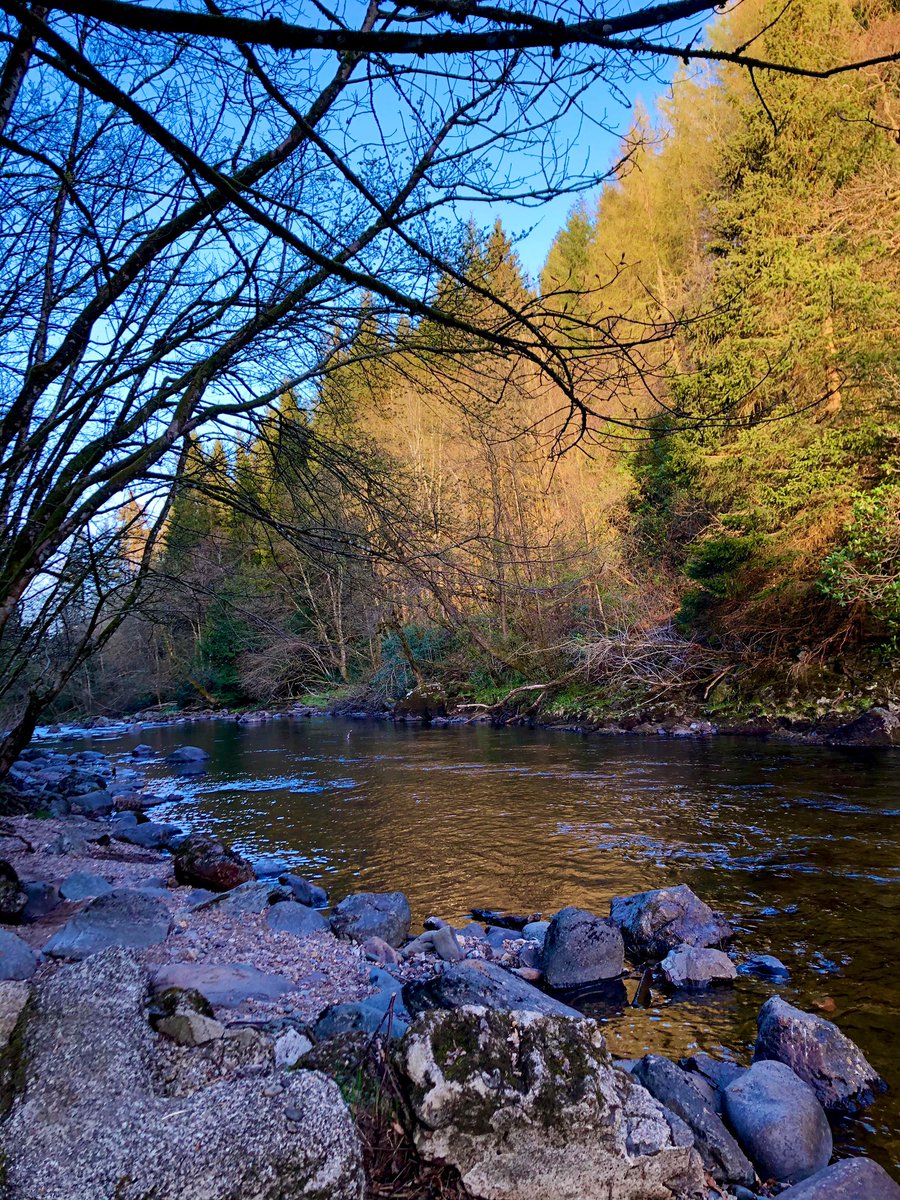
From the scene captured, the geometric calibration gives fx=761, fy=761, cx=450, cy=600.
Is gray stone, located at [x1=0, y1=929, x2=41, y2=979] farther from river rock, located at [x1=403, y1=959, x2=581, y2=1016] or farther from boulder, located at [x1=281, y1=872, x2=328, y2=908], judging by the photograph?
boulder, located at [x1=281, y1=872, x2=328, y2=908]

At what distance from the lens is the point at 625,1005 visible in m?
4.11

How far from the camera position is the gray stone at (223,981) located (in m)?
3.19

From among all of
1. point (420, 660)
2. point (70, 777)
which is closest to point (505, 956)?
point (70, 777)

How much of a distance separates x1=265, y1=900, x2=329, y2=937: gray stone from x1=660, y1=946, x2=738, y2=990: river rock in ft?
7.31

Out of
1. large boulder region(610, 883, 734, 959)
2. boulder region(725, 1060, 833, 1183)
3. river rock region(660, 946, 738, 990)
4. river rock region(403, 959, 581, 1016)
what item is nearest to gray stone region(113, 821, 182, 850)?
A: large boulder region(610, 883, 734, 959)

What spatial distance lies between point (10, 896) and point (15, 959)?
1.59 m

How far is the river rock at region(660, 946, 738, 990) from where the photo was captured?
4.21 metres

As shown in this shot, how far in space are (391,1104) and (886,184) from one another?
1468 cm

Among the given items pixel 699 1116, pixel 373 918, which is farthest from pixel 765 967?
pixel 373 918

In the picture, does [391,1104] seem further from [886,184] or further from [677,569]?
[677,569]

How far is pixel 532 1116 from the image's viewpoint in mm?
2186

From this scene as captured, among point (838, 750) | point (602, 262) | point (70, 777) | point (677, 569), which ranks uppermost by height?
point (602, 262)

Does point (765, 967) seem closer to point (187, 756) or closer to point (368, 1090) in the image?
point (368, 1090)

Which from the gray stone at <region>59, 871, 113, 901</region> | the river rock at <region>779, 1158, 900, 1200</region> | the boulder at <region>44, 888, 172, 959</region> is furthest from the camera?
the gray stone at <region>59, 871, 113, 901</region>
